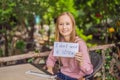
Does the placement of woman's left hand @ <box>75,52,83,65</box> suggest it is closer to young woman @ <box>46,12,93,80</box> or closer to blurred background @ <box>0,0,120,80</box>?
young woman @ <box>46,12,93,80</box>

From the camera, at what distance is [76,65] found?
3268 mm

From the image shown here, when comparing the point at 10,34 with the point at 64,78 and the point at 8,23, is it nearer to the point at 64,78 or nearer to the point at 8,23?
the point at 8,23

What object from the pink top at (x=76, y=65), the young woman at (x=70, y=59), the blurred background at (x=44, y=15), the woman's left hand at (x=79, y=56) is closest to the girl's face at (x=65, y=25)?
the young woman at (x=70, y=59)

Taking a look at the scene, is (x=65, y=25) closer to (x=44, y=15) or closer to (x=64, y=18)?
(x=64, y=18)

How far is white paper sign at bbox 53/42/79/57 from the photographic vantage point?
3010 millimetres

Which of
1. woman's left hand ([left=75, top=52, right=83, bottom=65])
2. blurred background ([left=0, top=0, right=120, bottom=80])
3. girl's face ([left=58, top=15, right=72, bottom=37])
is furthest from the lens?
blurred background ([left=0, top=0, right=120, bottom=80])

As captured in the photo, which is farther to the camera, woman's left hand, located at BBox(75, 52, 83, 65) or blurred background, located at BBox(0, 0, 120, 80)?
blurred background, located at BBox(0, 0, 120, 80)

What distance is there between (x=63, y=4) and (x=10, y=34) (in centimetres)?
124

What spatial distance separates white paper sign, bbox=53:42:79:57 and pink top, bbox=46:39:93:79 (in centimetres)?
12

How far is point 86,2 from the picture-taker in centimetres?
714

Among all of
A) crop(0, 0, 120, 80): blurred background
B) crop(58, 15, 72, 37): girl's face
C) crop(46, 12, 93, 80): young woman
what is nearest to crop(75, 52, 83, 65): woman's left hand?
crop(46, 12, 93, 80): young woman

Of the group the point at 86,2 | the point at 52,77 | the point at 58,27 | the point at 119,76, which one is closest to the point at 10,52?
the point at 86,2

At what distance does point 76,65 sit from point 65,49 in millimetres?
284

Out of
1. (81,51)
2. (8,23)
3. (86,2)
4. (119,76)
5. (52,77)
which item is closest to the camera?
(52,77)
